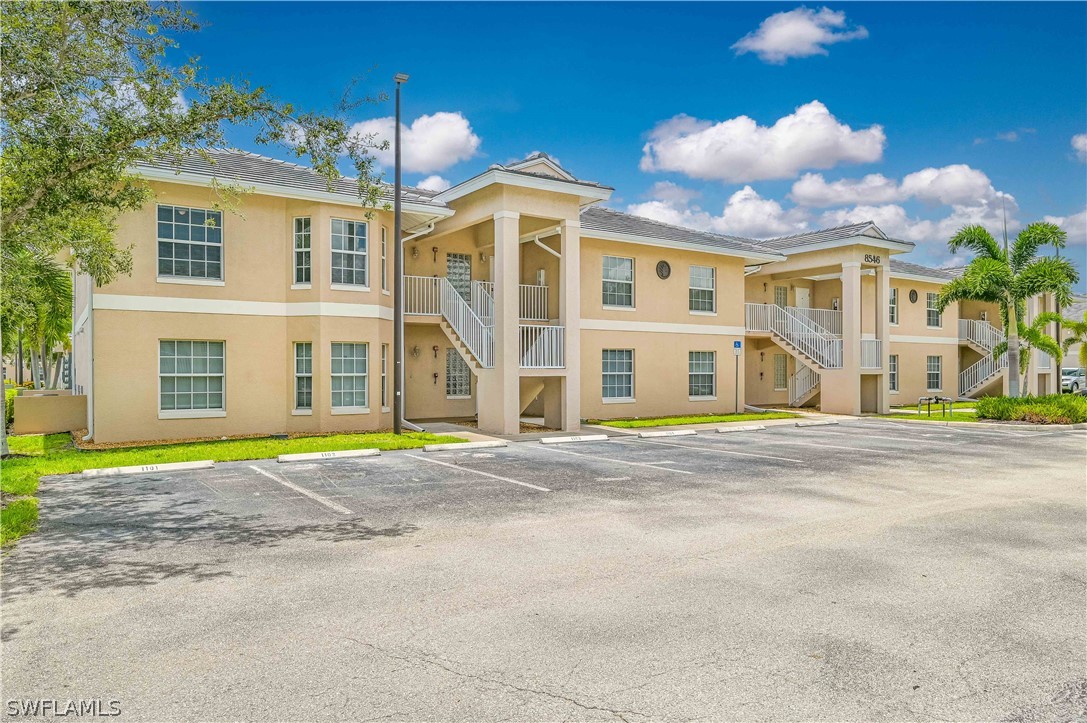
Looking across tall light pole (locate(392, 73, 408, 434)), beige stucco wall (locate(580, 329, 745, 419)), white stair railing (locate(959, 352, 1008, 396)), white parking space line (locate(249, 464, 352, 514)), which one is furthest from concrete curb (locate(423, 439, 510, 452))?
white stair railing (locate(959, 352, 1008, 396))

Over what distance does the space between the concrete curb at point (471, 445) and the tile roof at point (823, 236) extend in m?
16.7

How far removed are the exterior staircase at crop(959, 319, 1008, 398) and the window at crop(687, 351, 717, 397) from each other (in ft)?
53.4

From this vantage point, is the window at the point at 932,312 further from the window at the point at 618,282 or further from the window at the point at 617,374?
the window at the point at 617,374

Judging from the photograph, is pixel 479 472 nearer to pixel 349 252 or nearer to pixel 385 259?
pixel 349 252

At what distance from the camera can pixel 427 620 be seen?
538cm

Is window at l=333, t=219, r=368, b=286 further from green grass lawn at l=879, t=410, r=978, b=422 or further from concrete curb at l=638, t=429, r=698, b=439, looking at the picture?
green grass lawn at l=879, t=410, r=978, b=422

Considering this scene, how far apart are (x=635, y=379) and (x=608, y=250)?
4315mm

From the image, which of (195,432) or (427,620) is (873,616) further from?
(195,432)

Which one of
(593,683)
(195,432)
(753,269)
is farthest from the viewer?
(753,269)

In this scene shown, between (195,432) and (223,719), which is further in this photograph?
(195,432)

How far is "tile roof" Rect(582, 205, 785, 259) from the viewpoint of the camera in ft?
76.7

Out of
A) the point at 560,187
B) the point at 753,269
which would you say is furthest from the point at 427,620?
the point at 753,269

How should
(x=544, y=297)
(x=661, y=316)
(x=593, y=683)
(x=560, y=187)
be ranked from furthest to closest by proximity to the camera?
(x=661, y=316)
(x=544, y=297)
(x=560, y=187)
(x=593, y=683)

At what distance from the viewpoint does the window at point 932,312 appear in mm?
34000
